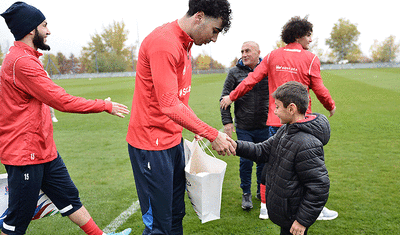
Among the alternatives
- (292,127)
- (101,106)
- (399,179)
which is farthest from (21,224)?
(399,179)

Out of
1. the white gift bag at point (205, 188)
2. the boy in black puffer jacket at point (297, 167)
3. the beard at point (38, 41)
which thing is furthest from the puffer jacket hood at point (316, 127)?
the beard at point (38, 41)

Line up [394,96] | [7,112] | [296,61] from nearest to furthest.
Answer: [7,112], [296,61], [394,96]

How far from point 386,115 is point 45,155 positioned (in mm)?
10734

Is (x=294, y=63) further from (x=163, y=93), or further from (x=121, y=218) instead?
(x=121, y=218)

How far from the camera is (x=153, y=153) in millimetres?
2111

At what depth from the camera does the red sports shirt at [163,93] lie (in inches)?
72.4

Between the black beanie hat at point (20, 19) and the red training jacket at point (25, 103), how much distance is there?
0.30 ft

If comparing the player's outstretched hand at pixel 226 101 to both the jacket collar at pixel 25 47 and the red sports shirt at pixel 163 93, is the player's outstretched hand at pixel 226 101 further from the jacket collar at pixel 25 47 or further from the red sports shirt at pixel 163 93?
the jacket collar at pixel 25 47

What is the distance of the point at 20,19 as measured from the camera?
2.30 metres

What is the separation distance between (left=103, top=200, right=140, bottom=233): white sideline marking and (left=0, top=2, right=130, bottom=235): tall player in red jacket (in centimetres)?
107

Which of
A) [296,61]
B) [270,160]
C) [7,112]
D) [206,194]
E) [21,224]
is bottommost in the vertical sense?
[21,224]

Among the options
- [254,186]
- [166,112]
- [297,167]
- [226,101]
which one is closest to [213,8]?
[166,112]

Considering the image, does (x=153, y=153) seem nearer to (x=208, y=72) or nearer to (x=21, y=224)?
(x=21, y=224)

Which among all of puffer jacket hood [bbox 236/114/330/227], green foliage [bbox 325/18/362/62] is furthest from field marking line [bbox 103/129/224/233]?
green foliage [bbox 325/18/362/62]
